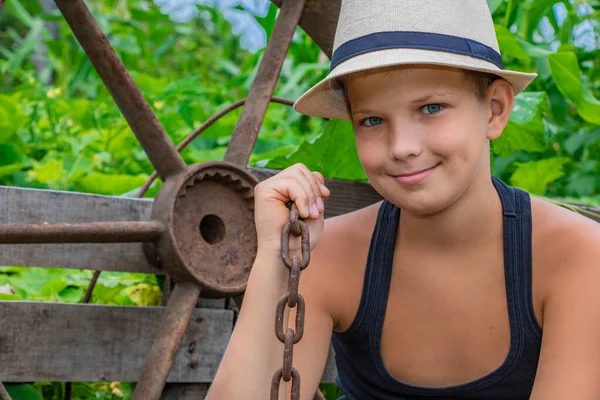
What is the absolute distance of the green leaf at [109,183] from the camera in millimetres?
2598

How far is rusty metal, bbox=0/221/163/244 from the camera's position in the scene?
155 centimetres

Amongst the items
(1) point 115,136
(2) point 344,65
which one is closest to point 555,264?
(2) point 344,65

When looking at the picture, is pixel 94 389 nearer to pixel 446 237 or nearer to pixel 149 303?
pixel 149 303

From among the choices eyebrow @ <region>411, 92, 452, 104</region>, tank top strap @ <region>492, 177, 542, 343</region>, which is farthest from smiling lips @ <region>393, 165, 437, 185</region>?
tank top strap @ <region>492, 177, 542, 343</region>

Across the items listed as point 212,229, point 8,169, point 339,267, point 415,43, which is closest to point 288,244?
point 415,43

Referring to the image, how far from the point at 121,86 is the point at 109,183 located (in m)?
0.89

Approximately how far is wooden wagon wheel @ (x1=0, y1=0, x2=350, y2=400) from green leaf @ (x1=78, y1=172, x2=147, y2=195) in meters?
0.71

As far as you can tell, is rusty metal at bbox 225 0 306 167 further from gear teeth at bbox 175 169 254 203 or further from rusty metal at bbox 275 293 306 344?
rusty metal at bbox 275 293 306 344

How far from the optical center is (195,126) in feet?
10.8

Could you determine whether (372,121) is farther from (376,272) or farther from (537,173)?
(537,173)

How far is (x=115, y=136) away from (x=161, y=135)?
1.23 metres

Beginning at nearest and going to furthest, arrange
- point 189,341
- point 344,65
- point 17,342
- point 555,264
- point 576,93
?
point 344,65 → point 555,264 → point 17,342 → point 189,341 → point 576,93

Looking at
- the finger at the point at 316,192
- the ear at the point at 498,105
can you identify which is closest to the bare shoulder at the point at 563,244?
the ear at the point at 498,105

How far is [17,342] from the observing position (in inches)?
71.2
